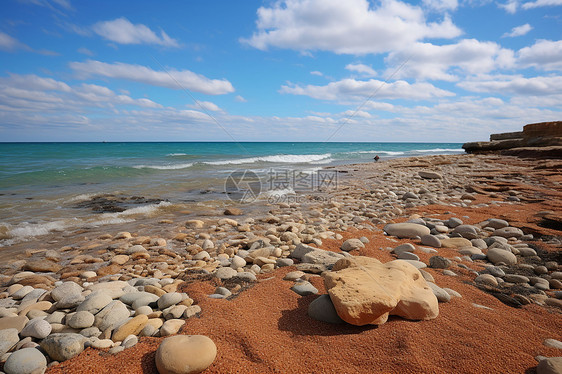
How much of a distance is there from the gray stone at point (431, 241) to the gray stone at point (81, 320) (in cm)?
410

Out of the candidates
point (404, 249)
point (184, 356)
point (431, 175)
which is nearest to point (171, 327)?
point (184, 356)

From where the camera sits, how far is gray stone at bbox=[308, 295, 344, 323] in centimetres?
205

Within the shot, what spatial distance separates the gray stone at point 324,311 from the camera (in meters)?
2.05

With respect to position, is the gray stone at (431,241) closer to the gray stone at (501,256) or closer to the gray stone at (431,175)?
the gray stone at (501,256)

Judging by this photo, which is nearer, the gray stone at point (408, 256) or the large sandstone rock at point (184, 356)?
the large sandstone rock at point (184, 356)

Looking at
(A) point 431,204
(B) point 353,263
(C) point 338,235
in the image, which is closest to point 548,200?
(A) point 431,204

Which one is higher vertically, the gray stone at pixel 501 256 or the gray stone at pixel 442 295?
the gray stone at pixel 442 295

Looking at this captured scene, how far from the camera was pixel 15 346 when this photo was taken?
1.82 metres

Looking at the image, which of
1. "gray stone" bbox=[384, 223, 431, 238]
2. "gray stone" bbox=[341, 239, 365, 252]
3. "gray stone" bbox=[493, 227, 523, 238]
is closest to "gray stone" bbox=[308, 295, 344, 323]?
"gray stone" bbox=[341, 239, 365, 252]

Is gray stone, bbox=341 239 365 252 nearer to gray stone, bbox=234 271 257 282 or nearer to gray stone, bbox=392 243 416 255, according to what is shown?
gray stone, bbox=392 243 416 255

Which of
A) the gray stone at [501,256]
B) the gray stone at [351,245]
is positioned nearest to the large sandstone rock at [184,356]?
the gray stone at [351,245]

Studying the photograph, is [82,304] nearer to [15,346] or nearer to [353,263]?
[15,346]

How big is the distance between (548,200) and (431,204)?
2.56 metres

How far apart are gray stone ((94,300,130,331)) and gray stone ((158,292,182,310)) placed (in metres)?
0.26
